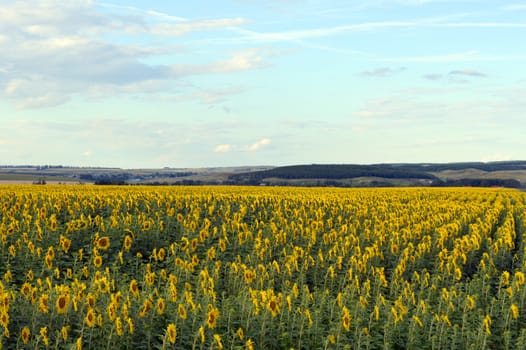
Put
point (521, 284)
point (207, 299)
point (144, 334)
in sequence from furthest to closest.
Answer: point (521, 284) → point (207, 299) → point (144, 334)

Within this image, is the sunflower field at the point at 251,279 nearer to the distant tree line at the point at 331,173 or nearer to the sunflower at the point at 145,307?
the sunflower at the point at 145,307

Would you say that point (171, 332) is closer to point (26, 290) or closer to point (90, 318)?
point (90, 318)

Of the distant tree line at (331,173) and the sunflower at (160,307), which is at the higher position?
the distant tree line at (331,173)

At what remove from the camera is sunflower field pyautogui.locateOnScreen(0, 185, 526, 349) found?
8273mm

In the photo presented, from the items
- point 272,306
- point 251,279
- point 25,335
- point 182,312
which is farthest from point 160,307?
point 251,279

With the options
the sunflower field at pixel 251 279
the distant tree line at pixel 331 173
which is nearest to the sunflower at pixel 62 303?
the sunflower field at pixel 251 279

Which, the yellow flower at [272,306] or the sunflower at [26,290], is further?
the sunflower at [26,290]

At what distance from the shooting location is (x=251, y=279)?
10.9 meters

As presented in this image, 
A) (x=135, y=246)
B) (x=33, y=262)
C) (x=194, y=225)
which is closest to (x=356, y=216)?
(x=194, y=225)

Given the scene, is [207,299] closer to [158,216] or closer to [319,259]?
[319,259]

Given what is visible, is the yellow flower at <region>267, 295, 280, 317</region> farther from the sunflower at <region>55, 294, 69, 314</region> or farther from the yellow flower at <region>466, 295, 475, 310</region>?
the yellow flower at <region>466, 295, 475, 310</region>

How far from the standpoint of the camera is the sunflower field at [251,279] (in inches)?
326

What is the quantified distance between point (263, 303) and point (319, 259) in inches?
231

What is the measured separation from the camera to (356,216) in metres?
22.2
